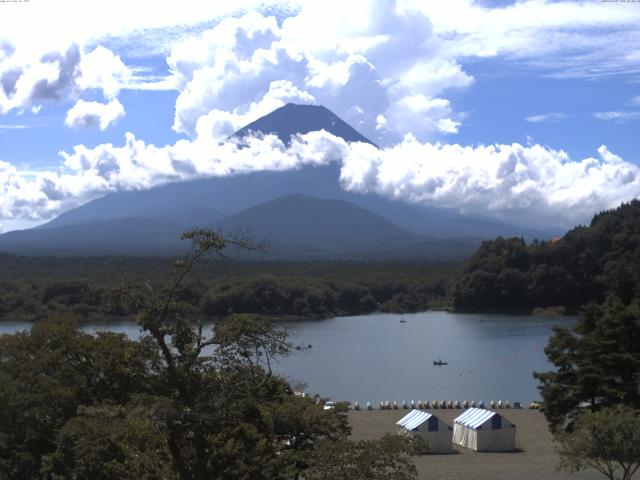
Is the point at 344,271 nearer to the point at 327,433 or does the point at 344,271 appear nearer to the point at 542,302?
the point at 542,302

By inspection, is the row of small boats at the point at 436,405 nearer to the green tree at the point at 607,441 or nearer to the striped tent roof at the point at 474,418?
the striped tent roof at the point at 474,418

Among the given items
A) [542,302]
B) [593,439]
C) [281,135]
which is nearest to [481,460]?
[593,439]

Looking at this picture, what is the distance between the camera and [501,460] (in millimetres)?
16766

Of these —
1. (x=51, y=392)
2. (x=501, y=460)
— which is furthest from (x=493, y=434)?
(x=51, y=392)

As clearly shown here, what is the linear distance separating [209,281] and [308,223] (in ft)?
336

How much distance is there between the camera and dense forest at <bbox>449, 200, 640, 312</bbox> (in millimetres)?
56438

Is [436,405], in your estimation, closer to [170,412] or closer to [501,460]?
[501,460]

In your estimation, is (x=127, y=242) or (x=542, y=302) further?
(x=127, y=242)

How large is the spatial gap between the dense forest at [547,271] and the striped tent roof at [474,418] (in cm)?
3849

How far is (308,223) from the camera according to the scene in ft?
529

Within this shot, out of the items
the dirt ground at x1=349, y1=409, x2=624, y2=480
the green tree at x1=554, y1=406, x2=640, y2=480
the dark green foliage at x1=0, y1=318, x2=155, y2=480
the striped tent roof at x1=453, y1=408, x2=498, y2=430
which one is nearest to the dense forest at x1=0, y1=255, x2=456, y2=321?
the dirt ground at x1=349, y1=409, x2=624, y2=480

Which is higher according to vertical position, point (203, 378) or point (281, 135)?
point (281, 135)

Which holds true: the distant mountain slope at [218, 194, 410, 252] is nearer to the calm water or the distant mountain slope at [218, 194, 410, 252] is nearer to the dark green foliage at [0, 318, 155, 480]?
the calm water

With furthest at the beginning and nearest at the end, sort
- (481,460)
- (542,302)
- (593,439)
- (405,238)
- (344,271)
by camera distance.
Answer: (405,238)
(344,271)
(542,302)
(481,460)
(593,439)
